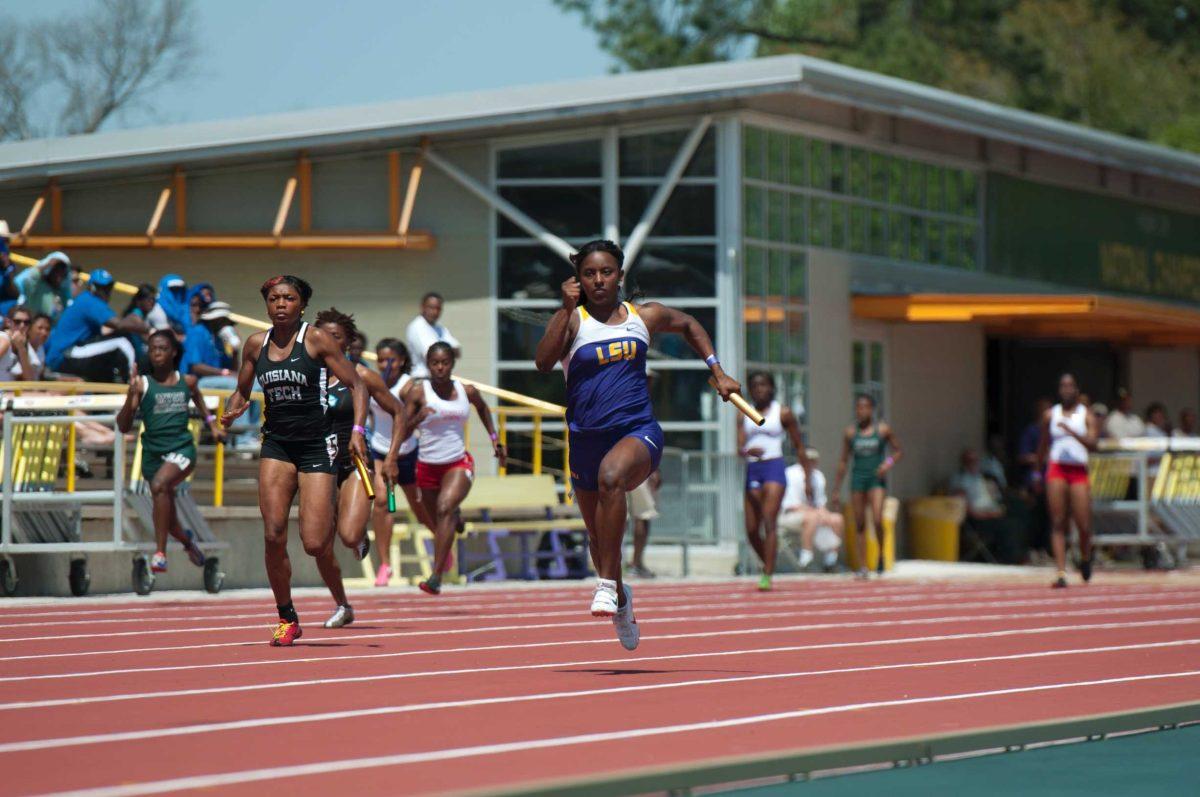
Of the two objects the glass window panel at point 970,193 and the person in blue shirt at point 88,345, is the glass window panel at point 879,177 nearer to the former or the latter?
the glass window panel at point 970,193

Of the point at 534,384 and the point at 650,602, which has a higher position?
the point at 534,384

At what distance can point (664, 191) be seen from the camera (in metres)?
25.5

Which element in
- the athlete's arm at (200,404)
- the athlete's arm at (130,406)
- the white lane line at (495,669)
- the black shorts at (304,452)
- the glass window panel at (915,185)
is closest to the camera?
the white lane line at (495,669)

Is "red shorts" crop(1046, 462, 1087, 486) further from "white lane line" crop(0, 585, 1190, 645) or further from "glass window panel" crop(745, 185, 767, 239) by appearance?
"glass window panel" crop(745, 185, 767, 239)

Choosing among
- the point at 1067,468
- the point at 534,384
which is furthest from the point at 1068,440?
the point at 534,384

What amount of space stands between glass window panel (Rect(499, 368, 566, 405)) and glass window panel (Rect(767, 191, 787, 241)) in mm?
3511

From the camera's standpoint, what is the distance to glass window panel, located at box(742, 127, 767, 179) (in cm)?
2606

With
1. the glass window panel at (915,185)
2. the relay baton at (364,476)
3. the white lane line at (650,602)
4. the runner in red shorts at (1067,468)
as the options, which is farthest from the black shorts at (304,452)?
the glass window panel at (915,185)

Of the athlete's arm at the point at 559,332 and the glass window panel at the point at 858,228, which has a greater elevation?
the glass window panel at the point at 858,228

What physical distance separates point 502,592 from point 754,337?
797cm

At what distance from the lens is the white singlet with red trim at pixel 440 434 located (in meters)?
17.8

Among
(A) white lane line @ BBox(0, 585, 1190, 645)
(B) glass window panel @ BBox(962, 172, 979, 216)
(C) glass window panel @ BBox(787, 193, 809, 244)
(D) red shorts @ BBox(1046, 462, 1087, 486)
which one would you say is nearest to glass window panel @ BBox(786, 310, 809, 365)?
(C) glass window panel @ BBox(787, 193, 809, 244)

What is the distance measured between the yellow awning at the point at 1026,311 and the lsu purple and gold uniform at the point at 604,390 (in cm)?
1694

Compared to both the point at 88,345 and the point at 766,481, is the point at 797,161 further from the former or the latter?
the point at 88,345
